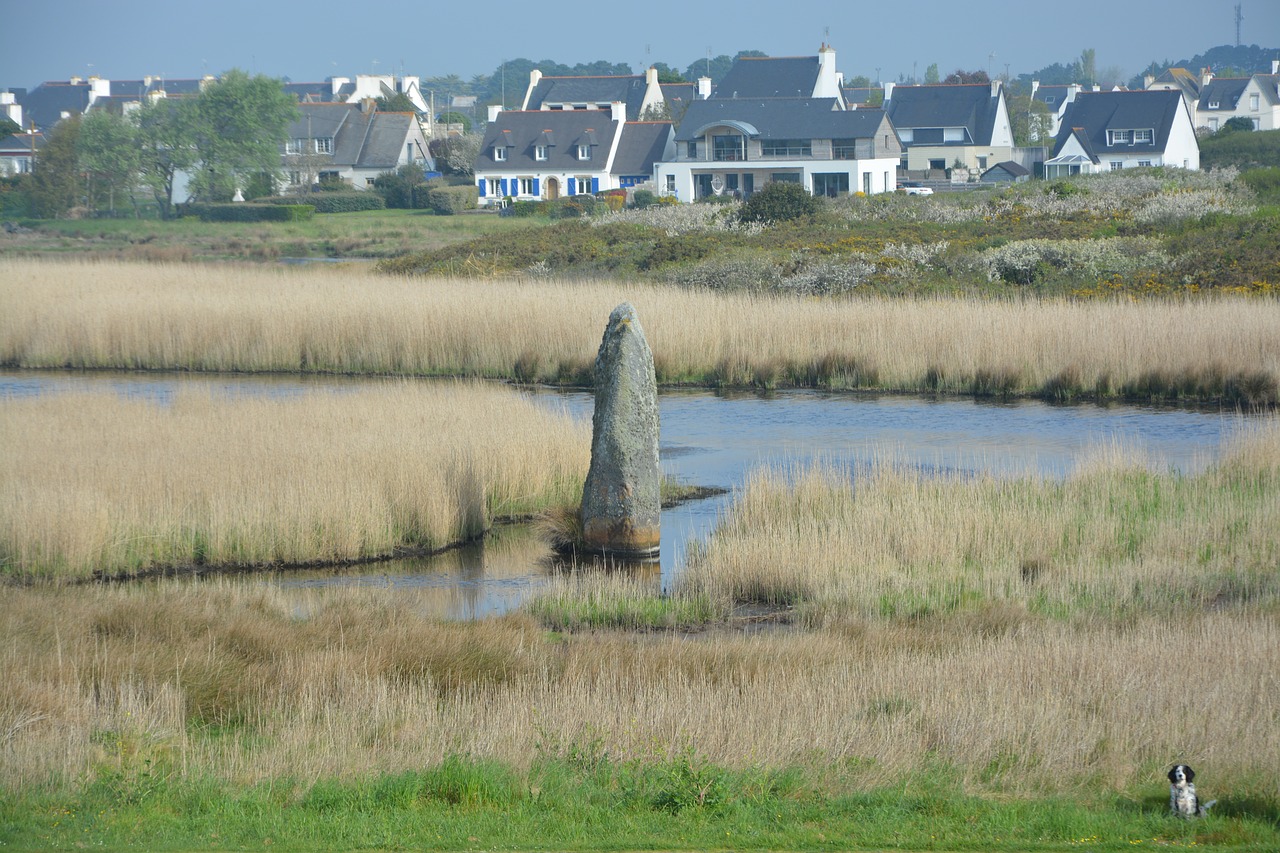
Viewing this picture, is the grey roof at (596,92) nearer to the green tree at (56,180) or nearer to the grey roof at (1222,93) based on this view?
the green tree at (56,180)

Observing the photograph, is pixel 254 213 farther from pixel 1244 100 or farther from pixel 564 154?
pixel 1244 100

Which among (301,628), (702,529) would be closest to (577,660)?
(301,628)

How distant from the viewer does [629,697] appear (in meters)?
8.83

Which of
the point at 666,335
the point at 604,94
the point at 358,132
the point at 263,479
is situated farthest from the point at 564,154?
the point at 263,479

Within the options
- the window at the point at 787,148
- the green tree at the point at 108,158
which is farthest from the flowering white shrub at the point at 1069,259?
the green tree at the point at 108,158

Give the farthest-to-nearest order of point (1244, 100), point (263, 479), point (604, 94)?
1. point (1244, 100)
2. point (604, 94)
3. point (263, 479)

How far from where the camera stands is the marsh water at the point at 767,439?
1444 centimetres

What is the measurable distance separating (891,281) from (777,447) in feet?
52.7

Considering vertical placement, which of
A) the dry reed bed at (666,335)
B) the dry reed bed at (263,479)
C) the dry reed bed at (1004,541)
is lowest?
the dry reed bed at (1004,541)

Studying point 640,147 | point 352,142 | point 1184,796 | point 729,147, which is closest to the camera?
point 1184,796

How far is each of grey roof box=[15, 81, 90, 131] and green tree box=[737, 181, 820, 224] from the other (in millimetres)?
90545

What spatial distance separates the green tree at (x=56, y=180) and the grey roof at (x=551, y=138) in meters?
25.3

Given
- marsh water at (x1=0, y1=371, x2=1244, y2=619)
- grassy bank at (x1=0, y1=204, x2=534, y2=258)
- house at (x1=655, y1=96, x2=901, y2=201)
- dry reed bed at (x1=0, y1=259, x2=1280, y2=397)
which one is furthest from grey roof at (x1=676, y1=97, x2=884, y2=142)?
marsh water at (x1=0, y1=371, x2=1244, y2=619)

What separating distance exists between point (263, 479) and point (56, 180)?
68.4 m
